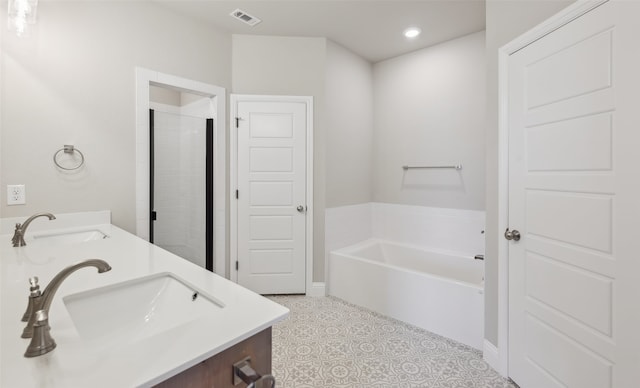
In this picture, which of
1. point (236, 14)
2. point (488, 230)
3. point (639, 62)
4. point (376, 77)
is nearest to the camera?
point (639, 62)

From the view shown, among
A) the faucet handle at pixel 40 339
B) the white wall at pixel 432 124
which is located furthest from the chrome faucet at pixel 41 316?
the white wall at pixel 432 124

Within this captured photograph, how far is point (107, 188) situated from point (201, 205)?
0.85m

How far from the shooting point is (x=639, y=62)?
1128 mm

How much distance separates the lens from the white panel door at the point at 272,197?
9.66ft

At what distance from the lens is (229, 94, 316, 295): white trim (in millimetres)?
2900

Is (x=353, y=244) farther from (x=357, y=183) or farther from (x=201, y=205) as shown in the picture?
(x=201, y=205)

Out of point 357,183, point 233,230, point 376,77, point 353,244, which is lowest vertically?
point 353,244

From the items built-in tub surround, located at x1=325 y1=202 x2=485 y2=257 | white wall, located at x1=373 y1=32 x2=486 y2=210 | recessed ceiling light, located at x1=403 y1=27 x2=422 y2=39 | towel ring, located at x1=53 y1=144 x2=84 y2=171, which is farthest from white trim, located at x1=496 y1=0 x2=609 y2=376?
towel ring, located at x1=53 y1=144 x2=84 y2=171

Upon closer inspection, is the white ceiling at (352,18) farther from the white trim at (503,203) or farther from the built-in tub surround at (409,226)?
the built-in tub surround at (409,226)

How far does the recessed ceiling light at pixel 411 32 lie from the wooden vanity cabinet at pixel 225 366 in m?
2.99

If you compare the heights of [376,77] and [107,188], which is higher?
[376,77]

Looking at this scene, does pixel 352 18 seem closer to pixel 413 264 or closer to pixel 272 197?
pixel 272 197

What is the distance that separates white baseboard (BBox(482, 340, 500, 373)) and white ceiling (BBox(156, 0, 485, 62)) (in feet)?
8.59

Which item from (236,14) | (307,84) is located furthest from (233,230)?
(236,14)
